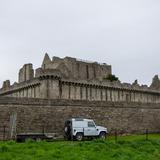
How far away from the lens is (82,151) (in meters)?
23.0

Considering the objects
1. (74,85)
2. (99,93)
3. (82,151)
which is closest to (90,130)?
(82,151)

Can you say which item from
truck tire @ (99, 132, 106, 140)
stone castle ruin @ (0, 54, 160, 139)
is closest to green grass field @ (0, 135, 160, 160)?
truck tire @ (99, 132, 106, 140)

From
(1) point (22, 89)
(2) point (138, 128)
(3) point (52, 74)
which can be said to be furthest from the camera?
(1) point (22, 89)

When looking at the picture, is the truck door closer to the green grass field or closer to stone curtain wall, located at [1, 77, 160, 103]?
the green grass field

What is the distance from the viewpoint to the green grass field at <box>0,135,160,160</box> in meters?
21.1

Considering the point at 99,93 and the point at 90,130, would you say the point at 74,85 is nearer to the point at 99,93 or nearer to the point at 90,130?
the point at 99,93

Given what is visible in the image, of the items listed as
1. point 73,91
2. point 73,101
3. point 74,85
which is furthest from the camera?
point 74,85

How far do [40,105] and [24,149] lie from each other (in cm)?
1261

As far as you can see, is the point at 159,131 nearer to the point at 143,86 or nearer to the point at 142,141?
the point at 142,141

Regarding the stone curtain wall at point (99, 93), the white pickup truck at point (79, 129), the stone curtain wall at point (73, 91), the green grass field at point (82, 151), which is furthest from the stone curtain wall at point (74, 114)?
the stone curtain wall at point (99, 93)

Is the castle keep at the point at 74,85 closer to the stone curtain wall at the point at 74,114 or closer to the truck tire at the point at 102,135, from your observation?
the stone curtain wall at the point at 74,114

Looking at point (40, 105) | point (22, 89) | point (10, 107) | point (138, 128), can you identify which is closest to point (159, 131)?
point (138, 128)

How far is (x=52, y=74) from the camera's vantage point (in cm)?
5225

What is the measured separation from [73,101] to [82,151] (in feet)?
47.2
